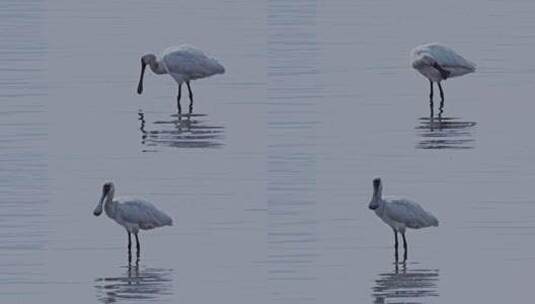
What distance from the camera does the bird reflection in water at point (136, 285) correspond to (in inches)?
634

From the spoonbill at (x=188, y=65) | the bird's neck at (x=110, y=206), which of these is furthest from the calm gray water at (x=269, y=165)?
the spoonbill at (x=188, y=65)

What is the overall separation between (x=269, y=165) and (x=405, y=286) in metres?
6.60

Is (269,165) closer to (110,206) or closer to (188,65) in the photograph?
(110,206)

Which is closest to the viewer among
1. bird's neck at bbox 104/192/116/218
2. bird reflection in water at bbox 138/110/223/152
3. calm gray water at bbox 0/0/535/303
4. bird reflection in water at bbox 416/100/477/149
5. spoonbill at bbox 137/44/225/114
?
calm gray water at bbox 0/0/535/303

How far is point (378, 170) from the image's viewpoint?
22.4 m

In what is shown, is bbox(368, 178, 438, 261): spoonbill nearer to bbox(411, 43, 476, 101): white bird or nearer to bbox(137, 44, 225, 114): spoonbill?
bbox(411, 43, 476, 101): white bird

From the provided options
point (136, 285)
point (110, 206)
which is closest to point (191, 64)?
point (110, 206)

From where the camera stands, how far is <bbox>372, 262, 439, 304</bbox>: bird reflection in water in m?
16.0

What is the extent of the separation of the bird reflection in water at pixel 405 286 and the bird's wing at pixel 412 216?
0.90 metres

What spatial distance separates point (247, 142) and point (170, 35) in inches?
575

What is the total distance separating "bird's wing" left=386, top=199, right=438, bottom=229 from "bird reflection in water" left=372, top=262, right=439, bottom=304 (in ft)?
2.96

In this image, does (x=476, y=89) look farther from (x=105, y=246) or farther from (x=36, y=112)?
(x=105, y=246)

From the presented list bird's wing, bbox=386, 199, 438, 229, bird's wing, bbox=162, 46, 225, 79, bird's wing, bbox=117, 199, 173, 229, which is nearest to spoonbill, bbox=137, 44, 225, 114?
bird's wing, bbox=162, 46, 225, 79

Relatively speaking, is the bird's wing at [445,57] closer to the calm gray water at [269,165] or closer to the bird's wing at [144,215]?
the calm gray water at [269,165]
